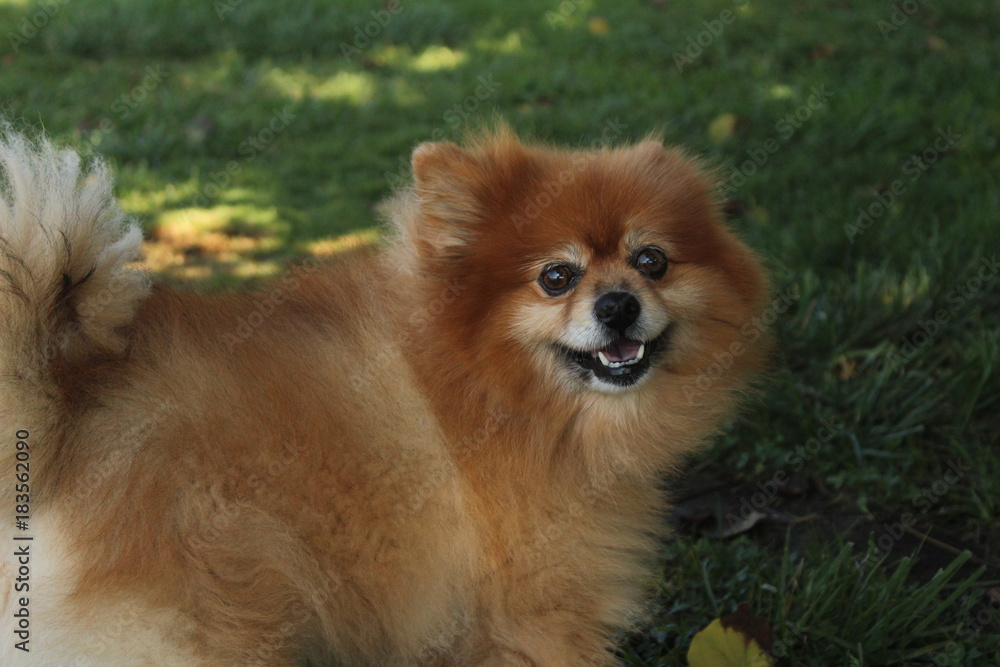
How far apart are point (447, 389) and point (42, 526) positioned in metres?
1.15

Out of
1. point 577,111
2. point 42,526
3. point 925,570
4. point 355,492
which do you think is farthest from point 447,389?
point 577,111

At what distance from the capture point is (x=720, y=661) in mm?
2850

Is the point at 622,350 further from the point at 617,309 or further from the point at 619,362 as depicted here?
the point at 617,309

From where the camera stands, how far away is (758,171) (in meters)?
6.32

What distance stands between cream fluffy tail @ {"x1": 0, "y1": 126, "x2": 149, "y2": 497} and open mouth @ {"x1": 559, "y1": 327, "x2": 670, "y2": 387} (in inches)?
51.9

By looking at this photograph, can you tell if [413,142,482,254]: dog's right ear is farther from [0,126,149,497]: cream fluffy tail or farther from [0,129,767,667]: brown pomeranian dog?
[0,126,149,497]: cream fluffy tail

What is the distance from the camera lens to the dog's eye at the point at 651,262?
9.21ft

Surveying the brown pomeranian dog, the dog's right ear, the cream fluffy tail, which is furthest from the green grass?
the cream fluffy tail

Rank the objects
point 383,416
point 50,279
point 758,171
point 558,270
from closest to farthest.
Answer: point 50,279 → point 383,416 → point 558,270 → point 758,171

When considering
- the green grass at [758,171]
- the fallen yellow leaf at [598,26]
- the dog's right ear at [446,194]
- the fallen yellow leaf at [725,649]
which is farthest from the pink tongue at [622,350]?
the fallen yellow leaf at [598,26]

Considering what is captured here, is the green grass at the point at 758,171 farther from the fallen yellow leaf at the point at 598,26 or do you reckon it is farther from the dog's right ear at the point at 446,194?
the dog's right ear at the point at 446,194

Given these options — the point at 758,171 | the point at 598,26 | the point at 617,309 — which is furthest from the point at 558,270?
the point at 598,26

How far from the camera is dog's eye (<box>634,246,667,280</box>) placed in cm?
281

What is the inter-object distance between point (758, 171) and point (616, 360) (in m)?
4.04
